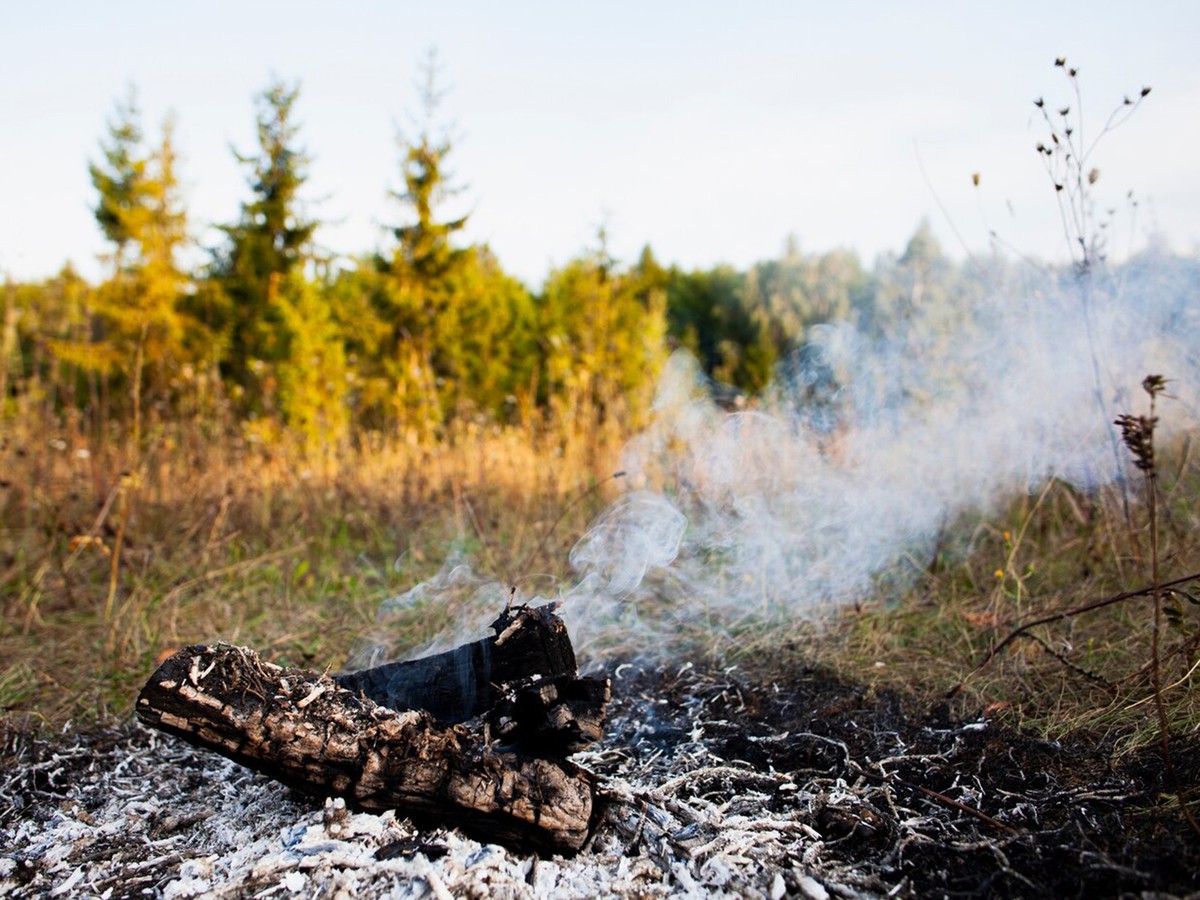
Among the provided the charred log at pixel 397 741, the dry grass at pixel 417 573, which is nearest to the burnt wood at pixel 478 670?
the charred log at pixel 397 741

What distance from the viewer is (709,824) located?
191 centimetres

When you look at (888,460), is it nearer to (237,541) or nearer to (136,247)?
(237,541)

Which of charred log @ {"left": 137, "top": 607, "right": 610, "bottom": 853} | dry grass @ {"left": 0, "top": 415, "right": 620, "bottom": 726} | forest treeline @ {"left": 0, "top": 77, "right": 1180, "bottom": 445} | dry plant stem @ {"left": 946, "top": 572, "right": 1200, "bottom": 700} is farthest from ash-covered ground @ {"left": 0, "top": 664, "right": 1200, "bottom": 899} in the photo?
forest treeline @ {"left": 0, "top": 77, "right": 1180, "bottom": 445}

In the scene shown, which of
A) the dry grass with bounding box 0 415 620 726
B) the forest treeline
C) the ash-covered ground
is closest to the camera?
the ash-covered ground

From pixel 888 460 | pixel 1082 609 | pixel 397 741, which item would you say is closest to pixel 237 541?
pixel 397 741

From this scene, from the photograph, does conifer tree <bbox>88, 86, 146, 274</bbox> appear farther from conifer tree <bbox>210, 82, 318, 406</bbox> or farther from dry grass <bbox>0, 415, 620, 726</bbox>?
dry grass <bbox>0, 415, 620, 726</bbox>

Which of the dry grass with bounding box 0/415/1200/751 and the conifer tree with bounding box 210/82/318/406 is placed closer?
the dry grass with bounding box 0/415/1200/751

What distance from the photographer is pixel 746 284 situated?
18.2 meters

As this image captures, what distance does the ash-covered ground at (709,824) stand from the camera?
164 centimetres

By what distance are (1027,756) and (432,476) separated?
4271 millimetres

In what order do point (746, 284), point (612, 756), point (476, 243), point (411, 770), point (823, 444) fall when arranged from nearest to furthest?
point (411, 770), point (612, 756), point (823, 444), point (476, 243), point (746, 284)

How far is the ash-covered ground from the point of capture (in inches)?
64.7

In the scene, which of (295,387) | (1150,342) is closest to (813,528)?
(1150,342)

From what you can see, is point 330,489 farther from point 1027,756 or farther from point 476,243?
point 476,243
